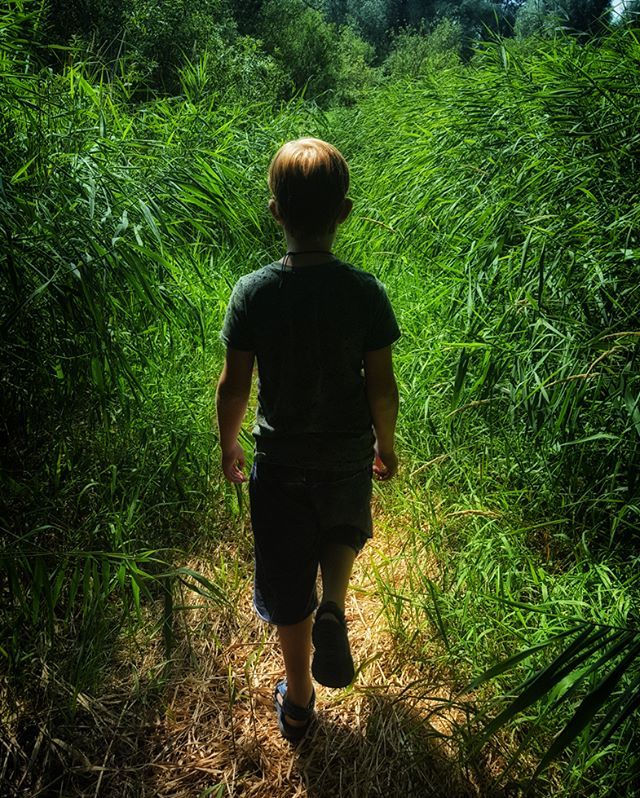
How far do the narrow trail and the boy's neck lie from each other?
1.03 metres

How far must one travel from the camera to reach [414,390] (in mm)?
2559

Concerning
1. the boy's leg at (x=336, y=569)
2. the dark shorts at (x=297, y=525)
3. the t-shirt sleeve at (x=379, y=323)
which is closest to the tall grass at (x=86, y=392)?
the dark shorts at (x=297, y=525)

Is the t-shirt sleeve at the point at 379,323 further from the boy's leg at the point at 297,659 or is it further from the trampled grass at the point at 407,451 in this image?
the boy's leg at the point at 297,659

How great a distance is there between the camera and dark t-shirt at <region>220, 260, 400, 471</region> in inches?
52.7

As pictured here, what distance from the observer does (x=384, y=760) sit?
1581 millimetres

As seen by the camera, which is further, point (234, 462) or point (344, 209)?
point (234, 462)

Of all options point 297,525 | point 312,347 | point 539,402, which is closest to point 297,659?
point 297,525

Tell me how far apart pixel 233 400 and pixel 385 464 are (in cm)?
42

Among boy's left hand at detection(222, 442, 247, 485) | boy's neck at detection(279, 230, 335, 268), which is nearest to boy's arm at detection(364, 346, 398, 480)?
boy's neck at detection(279, 230, 335, 268)

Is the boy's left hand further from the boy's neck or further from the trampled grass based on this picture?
the boy's neck

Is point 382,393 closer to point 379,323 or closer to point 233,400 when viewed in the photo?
point 379,323

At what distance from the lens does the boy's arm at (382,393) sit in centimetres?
143

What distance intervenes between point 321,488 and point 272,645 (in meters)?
0.77

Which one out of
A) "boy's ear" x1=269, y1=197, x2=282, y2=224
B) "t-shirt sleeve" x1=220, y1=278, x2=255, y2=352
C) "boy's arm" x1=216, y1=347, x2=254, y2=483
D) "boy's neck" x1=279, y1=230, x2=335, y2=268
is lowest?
"boy's arm" x1=216, y1=347, x2=254, y2=483
